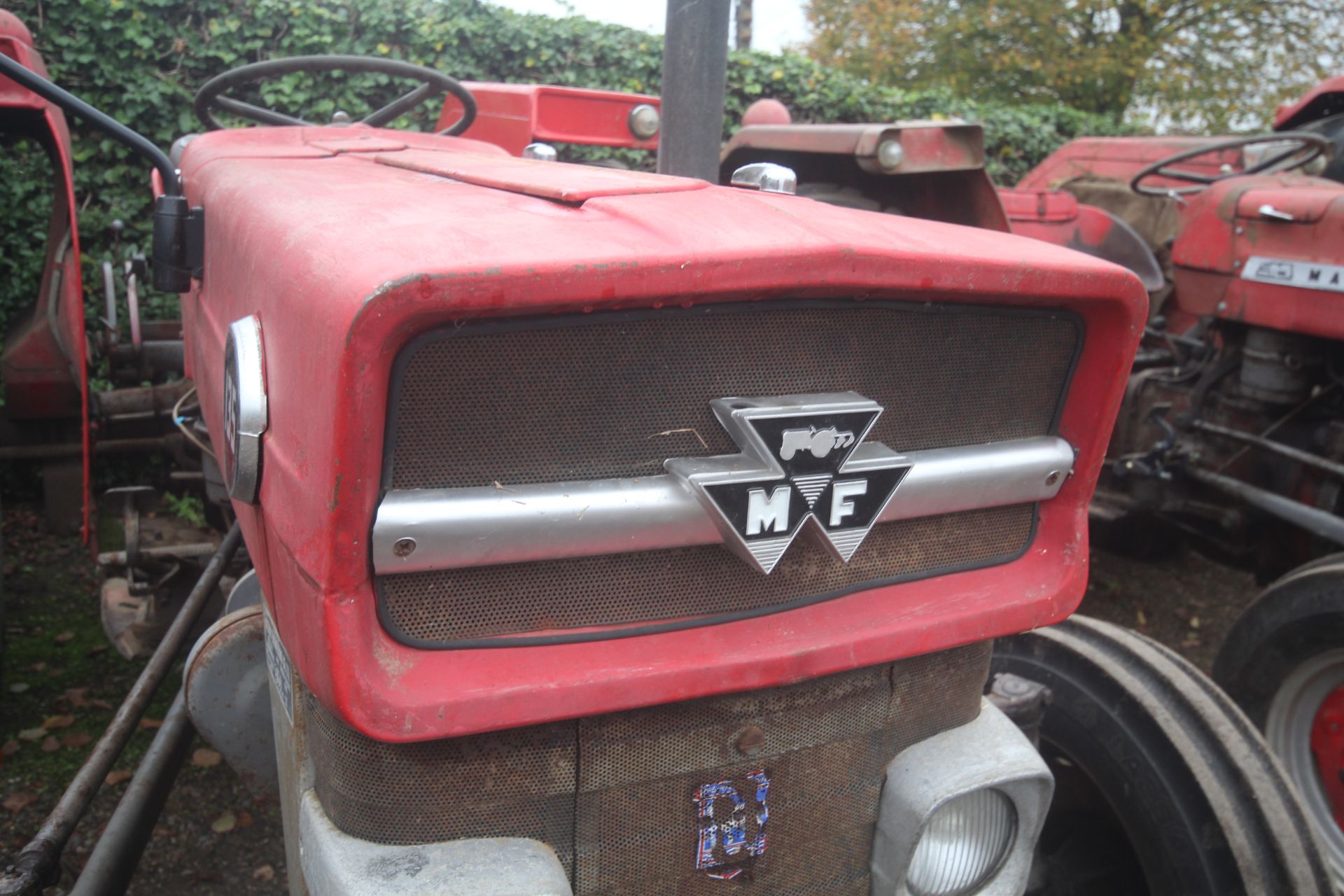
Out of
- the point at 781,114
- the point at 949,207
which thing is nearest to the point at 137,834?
the point at 949,207

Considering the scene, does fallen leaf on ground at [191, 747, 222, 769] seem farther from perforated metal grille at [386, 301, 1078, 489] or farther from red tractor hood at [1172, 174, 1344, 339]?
red tractor hood at [1172, 174, 1344, 339]

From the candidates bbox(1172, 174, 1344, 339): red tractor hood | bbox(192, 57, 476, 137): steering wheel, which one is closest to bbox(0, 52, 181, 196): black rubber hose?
bbox(192, 57, 476, 137): steering wheel

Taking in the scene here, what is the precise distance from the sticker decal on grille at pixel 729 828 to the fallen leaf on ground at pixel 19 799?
2041 mm

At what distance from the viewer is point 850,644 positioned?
1206mm

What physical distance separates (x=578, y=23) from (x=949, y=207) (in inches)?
161

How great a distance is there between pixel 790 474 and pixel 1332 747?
6.20 ft

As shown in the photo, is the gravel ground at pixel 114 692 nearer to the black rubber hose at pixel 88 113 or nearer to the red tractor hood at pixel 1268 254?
the red tractor hood at pixel 1268 254

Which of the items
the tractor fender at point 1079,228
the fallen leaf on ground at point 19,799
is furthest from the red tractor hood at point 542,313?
the tractor fender at point 1079,228

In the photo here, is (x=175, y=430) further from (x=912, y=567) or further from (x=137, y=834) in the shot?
(x=912, y=567)

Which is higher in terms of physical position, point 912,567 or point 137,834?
point 912,567

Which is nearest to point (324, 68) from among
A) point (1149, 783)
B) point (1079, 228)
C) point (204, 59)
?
point (1149, 783)

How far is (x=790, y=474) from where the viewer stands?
1.05 meters

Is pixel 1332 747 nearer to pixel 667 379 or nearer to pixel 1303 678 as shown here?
pixel 1303 678

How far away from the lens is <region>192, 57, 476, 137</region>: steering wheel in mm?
2152
